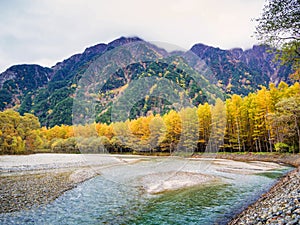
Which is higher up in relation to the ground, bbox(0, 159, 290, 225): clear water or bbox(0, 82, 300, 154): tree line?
bbox(0, 82, 300, 154): tree line

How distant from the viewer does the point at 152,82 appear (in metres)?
28.2

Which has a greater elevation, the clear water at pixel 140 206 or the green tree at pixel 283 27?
the green tree at pixel 283 27

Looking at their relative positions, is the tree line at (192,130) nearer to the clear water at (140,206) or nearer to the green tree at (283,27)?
the clear water at (140,206)

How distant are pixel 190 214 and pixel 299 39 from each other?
29.4 feet

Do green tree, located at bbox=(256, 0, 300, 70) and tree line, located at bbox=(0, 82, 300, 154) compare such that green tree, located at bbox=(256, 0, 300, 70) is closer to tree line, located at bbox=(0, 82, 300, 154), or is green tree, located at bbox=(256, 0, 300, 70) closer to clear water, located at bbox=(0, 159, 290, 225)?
clear water, located at bbox=(0, 159, 290, 225)

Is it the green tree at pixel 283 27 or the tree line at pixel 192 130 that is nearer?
the green tree at pixel 283 27

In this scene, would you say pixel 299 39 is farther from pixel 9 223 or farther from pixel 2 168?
pixel 2 168

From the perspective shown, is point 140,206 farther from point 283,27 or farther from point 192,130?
point 192,130

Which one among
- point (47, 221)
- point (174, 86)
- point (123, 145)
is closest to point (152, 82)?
point (174, 86)

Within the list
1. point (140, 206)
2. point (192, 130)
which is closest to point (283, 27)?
point (140, 206)

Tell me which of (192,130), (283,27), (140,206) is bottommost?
(140,206)

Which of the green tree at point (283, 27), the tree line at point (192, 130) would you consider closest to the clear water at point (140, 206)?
the green tree at point (283, 27)

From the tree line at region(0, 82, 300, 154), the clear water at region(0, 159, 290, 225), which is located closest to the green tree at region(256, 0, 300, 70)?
the clear water at region(0, 159, 290, 225)

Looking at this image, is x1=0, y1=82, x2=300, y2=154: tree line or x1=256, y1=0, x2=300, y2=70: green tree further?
x1=0, y1=82, x2=300, y2=154: tree line
